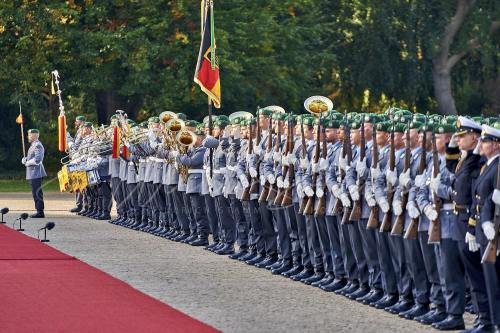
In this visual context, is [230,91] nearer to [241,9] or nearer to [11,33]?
[241,9]

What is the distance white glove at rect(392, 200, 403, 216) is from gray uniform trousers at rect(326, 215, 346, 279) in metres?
2.29

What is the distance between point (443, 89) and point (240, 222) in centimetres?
3569

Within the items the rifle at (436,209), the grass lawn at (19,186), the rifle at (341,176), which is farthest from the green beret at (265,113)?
the grass lawn at (19,186)

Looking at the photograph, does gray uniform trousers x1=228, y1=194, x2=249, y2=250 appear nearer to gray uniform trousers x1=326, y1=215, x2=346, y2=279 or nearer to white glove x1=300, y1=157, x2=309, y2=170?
white glove x1=300, y1=157, x2=309, y2=170

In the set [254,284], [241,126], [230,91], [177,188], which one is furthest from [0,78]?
[254,284]

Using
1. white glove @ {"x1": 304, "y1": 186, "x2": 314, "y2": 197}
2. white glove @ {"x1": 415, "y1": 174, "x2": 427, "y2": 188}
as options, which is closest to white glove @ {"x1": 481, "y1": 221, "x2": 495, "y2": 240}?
white glove @ {"x1": 415, "y1": 174, "x2": 427, "y2": 188}

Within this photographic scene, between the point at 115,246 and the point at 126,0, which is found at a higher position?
the point at 126,0

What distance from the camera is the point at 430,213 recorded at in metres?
14.1

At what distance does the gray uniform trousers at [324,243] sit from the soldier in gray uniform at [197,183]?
630 cm

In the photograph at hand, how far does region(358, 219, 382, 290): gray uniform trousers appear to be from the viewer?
1596 cm

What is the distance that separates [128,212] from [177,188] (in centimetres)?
380

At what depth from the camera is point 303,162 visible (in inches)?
695

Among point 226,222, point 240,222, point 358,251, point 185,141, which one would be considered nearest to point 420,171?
point 358,251

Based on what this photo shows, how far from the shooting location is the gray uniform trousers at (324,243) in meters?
17.5
